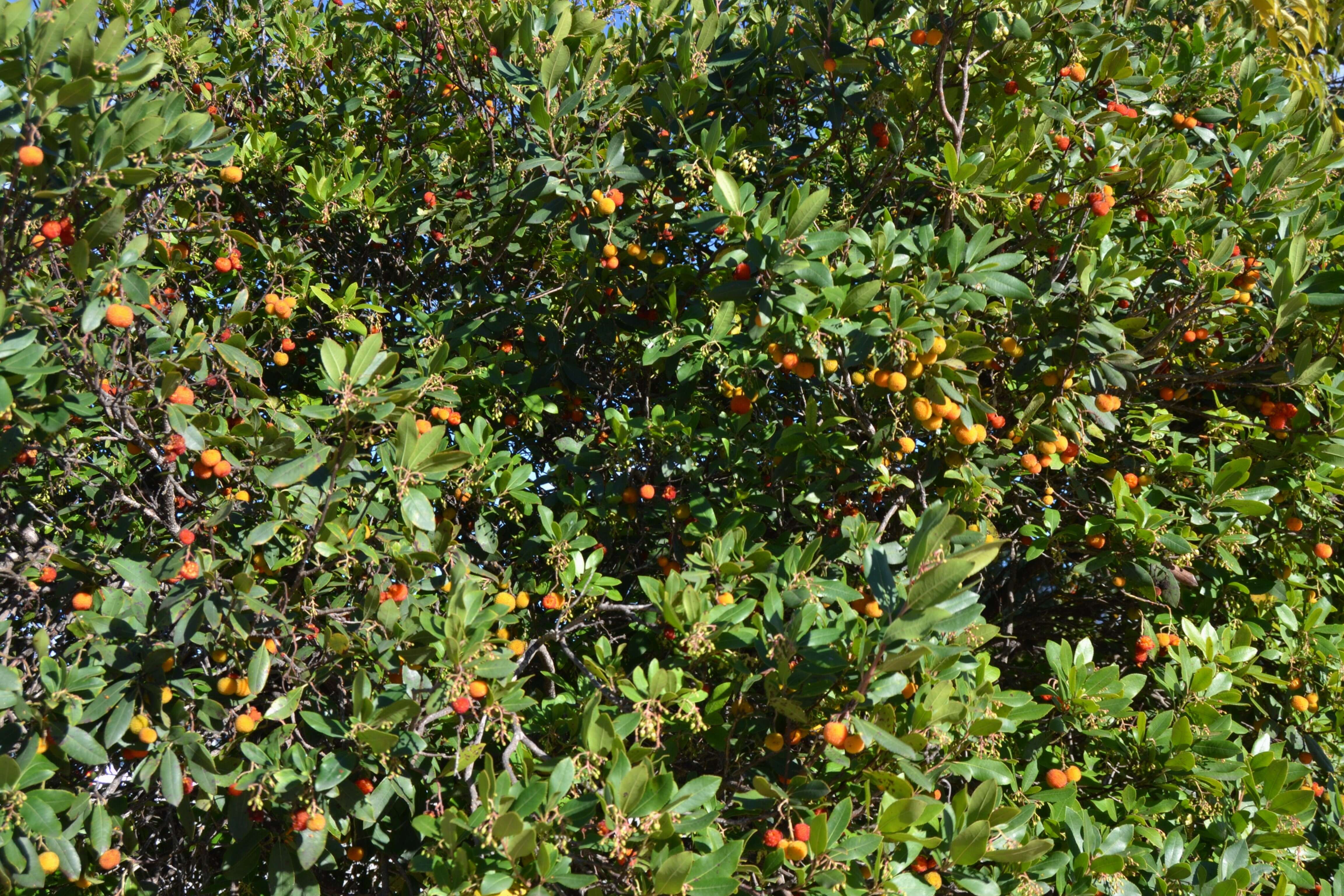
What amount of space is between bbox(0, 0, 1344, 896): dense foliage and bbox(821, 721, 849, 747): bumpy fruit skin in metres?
Result: 0.03

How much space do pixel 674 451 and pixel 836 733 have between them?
4.14 feet

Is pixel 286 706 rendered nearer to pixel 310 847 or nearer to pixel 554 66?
pixel 310 847

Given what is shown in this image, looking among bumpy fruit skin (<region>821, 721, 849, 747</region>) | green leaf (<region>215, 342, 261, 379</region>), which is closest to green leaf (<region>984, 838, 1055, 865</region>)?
bumpy fruit skin (<region>821, 721, 849, 747</region>)

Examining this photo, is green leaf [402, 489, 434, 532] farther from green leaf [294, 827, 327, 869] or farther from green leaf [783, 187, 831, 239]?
green leaf [783, 187, 831, 239]

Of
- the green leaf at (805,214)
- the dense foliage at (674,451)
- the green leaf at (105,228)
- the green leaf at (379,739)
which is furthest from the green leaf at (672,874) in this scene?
the green leaf at (105,228)

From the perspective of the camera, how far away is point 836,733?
7.00 feet

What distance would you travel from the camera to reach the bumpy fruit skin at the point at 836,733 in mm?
2133

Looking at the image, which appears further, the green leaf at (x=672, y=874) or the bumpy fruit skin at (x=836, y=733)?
the bumpy fruit skin at (x=836, y=733)

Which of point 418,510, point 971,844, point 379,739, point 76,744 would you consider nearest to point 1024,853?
point 971,844

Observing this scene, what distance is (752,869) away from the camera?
2.22 metres

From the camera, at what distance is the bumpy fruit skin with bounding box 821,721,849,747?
2133mm

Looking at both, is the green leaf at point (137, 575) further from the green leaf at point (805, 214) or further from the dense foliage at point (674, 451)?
the green leaf at point (805, 214)

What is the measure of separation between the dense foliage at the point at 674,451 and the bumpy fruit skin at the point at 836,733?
0.03 metres

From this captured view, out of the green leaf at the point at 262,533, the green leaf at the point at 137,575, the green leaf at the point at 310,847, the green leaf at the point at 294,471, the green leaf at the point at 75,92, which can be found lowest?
the green leaf at the point at 310,847
